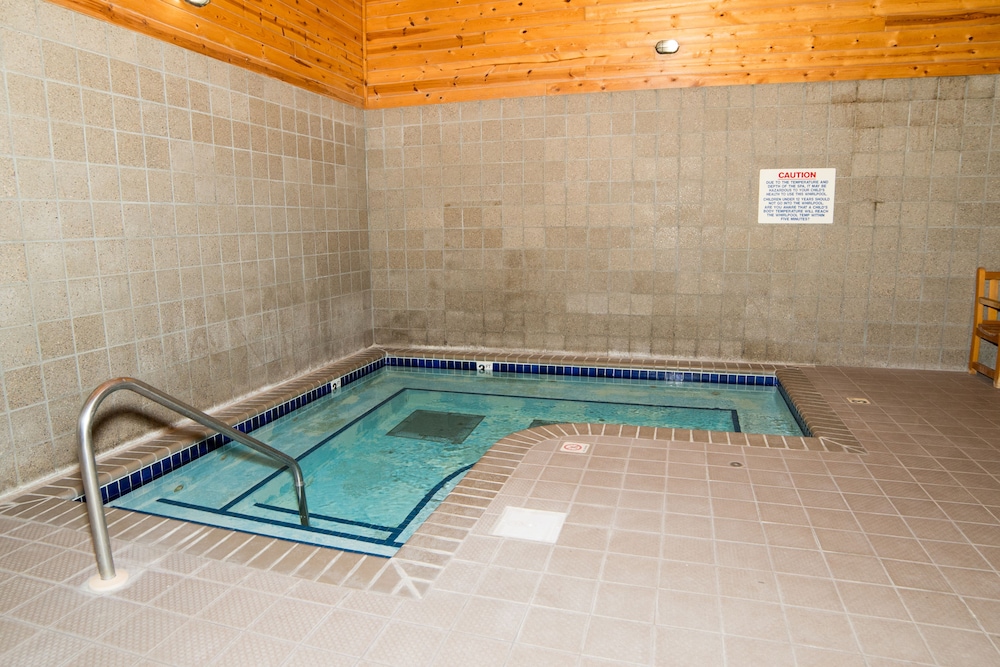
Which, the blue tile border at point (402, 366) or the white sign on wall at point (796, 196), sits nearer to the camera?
the blue tile border at point (402, 366)

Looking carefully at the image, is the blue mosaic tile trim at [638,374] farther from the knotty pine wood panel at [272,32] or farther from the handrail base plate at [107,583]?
the handrail base plate at [107,583]

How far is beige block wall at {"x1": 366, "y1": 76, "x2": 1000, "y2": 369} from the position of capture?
445 centimetres

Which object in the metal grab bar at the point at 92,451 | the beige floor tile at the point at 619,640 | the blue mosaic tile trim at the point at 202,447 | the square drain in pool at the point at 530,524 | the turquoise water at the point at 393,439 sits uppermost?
the metal grab bar at the point at 92,451

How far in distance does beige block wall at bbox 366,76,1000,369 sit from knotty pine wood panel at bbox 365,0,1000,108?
0.13 m

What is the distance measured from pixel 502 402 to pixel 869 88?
3.49 m

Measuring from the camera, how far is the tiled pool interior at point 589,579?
160cm

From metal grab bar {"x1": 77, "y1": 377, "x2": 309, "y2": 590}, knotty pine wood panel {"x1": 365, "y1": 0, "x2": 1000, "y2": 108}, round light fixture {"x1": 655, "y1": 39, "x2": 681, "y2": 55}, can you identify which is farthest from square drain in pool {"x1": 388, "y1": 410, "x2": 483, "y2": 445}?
round light fixture {"x1": 655, "y1": 39, "x2": 681, "y2": 55}

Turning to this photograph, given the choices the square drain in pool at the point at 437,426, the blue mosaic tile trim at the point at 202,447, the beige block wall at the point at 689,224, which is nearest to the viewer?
the blue mosaic tile trim at the point at 202,447

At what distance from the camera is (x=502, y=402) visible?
4.45 metres

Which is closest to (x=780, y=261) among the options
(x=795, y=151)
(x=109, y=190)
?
(x=795, y=151)

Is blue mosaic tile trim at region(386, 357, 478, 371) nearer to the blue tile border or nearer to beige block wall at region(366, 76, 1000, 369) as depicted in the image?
the blue tile border

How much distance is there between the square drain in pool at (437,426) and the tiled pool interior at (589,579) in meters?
1.03

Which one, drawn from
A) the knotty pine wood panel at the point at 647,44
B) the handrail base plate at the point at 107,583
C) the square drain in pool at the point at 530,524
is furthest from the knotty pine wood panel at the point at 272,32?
the square drain in pool at the point at 530,524

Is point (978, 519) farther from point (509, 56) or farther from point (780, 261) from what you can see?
point (509, 56)
